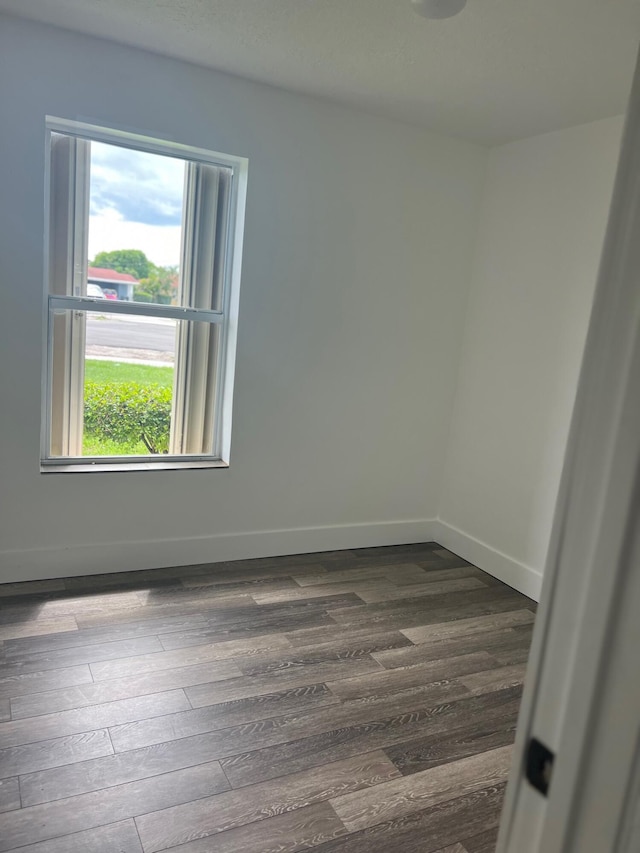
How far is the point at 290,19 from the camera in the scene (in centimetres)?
224

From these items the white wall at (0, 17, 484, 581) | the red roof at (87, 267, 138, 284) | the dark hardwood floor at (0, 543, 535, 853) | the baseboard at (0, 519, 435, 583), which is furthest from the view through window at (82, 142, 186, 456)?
the dark hardwood floor at (0, 543, 535, 853)

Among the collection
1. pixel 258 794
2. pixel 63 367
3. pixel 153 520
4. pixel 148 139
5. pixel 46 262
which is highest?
pixel 148 139

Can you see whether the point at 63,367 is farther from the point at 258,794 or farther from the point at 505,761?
the point at 505,761

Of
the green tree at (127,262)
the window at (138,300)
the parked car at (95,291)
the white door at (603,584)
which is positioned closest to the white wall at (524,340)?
the window at (138,300)

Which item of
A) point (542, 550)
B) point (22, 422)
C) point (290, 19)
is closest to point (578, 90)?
point (290, 19)

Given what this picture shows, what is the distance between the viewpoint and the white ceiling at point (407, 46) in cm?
211

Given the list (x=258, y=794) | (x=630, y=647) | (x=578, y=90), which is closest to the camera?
(x=630, y=647)

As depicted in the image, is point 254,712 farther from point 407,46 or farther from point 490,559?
point 407,46

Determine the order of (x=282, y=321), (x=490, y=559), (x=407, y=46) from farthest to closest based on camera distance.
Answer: (x=490, y=559) → (x=282, y=321) → (x=407, y=46)

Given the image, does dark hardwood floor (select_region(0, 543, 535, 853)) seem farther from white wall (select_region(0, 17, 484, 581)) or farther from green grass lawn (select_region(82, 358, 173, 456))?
green grass lawn (select_region(82, 358, 173, 456))

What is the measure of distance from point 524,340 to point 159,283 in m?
1.98

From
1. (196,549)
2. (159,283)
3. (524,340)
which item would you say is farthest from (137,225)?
(524,340)

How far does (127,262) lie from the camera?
298 centimetres

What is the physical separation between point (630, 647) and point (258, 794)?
64.8 inches
